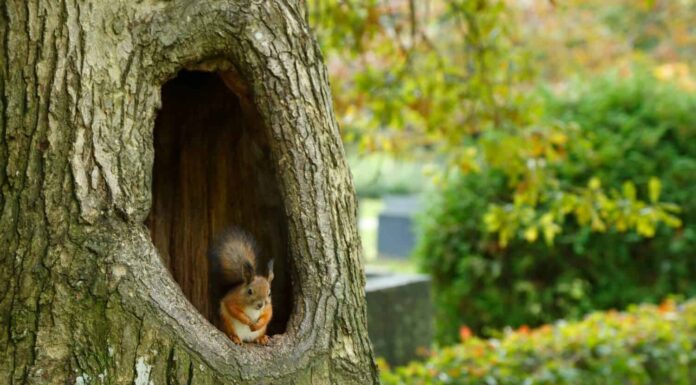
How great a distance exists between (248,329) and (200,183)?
25.0 inches

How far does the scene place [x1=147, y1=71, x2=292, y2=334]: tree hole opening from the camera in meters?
3.01

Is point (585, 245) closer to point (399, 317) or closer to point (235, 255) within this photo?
point (399, 317)

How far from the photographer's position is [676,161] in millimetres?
8047

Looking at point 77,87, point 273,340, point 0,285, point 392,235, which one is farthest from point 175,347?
point 392,235

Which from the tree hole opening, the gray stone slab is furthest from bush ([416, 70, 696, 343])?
the tree hole opening

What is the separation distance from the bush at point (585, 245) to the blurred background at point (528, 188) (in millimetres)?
16

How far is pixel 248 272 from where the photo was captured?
8.97 feet

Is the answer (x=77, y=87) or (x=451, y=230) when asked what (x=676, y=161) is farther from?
(x=77, y=87)

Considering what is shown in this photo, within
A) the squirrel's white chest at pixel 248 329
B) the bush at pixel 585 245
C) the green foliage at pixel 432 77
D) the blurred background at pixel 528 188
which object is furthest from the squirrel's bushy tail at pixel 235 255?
the bush at pixel 585 245

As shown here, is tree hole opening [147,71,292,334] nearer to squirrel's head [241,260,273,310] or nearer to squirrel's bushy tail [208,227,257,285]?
squirrel's bushy tail [208,227,257,285]

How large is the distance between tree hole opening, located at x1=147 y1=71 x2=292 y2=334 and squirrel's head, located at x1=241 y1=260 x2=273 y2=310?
246mm

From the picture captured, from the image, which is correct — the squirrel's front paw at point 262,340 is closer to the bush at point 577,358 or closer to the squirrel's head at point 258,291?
the squirrel's head at point 258,291

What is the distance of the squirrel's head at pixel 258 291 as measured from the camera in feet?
8.73

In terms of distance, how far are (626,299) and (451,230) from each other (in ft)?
5.40
